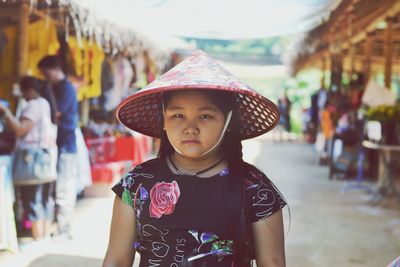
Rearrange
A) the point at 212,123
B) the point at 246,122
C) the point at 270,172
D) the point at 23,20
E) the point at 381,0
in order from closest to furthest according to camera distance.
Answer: the point at 212,123 → the point at 246,122 → the point at 23,20 → the point at 381,0 → the point at 270,172

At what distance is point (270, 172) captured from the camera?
34.5ft

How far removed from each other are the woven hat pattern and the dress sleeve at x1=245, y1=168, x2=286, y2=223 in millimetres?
277

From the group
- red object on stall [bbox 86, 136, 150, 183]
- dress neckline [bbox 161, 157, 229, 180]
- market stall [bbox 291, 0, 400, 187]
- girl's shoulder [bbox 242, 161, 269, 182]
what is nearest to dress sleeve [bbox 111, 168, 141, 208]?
dress neckline [bbox 161, 157, 229, 180]

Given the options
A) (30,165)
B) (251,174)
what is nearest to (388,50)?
(30,165)

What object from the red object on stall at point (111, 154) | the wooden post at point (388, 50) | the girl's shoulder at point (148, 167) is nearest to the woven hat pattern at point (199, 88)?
the girl's shoulder at point (148, 167)

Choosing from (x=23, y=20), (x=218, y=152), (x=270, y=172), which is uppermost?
(x=23, y=20)

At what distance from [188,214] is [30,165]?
11.5 feet

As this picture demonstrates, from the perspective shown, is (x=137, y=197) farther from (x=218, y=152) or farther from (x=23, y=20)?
(x=23, y=20)

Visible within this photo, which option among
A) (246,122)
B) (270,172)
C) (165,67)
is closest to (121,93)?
(270,172)

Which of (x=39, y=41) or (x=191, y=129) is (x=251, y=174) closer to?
(x=191, y=129)

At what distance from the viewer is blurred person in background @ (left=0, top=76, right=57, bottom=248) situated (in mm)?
4792

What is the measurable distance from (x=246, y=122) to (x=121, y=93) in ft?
23.6

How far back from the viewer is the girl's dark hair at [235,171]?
1.69 meters

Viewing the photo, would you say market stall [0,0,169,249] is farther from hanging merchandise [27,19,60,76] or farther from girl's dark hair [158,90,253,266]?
girl's dark hair [158,90,253,266]
